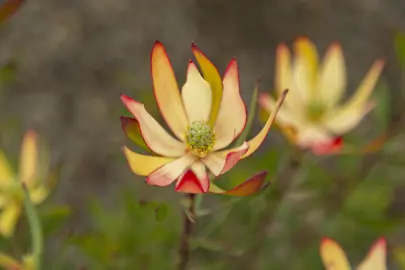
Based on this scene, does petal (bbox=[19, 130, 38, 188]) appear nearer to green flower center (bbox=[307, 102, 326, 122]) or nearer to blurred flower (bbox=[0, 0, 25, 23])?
blurred flower (bbox=[0, 0, 25, 23])

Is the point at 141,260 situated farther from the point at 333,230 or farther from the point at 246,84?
the point at 246,84

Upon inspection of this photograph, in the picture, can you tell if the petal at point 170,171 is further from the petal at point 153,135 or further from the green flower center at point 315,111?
the green flower center at point 315,111

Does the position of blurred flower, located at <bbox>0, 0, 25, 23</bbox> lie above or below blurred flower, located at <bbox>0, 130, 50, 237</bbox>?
above

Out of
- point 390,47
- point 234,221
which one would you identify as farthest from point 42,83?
point 390,47

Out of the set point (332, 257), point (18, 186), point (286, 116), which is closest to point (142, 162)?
point (332, 257)

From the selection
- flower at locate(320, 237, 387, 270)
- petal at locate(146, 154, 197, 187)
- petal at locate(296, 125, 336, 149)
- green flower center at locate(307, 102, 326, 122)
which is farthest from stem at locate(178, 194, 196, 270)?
green flower center at locate(307, 102, 326, 122)

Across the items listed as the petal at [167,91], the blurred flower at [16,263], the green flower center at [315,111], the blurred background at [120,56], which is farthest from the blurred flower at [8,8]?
the blurred background at [120,56]
